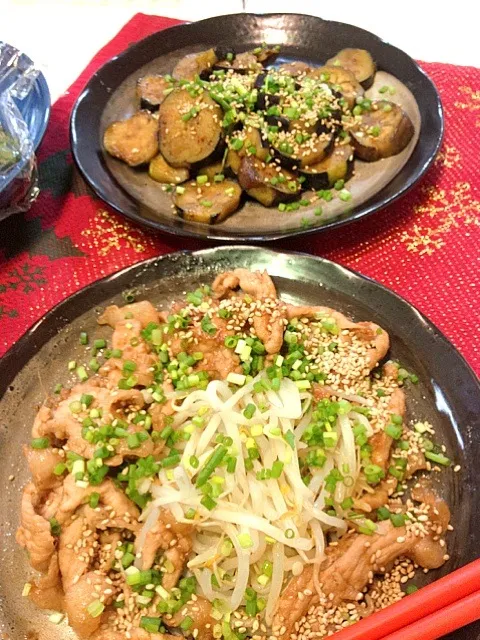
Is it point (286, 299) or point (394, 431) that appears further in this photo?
point (286, 299)

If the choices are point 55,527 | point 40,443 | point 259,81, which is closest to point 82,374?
point 40,443

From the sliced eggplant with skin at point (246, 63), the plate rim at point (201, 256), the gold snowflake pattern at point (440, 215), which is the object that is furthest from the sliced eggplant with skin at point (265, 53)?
the plate rim at point (201, 256)

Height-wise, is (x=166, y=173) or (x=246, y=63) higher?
(x=246, y=63)

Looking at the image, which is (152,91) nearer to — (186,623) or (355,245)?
(355,245)

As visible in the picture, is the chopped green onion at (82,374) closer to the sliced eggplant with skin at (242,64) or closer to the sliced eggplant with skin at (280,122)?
the sliced eggplant with skin at (280,122)

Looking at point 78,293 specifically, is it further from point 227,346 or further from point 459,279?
point 459,279

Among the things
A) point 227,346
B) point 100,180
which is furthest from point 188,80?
point 227,346

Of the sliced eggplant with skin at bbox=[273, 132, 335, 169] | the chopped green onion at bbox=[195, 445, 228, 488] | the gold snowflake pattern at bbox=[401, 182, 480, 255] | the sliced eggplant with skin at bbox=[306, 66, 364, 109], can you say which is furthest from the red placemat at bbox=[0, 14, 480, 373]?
the chopped green onion at bbox=[195, 445, 228, 488]

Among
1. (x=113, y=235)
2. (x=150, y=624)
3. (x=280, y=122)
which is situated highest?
(x=280, y=122)

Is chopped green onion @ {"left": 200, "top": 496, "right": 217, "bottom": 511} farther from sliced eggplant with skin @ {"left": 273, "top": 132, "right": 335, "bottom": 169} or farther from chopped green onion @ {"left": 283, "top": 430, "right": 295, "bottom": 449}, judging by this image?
sliced eggplant with skin @ {"left": 273, "top": 132, "right": 335, "bottom": 169}
